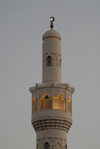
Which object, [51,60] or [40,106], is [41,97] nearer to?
[40,106]

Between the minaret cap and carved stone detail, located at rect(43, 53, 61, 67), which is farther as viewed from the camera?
the minaret cap

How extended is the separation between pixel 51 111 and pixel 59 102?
5.70ft

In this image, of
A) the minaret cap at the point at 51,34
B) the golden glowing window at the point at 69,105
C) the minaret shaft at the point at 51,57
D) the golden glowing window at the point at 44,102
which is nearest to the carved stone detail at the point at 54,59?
the minaret shaft at the point at 51,57

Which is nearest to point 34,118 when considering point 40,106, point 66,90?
point 40,106

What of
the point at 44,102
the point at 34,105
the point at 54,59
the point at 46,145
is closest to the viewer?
the point at 46,145

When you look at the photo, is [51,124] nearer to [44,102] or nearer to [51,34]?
[44,102]

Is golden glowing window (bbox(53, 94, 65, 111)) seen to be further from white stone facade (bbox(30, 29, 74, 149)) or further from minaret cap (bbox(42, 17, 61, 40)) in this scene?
minaret cap (bbox(42, 17, 61, 40))

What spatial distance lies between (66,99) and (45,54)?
25.1 ft

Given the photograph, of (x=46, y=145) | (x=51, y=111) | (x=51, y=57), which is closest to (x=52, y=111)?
(x=51, y=111)

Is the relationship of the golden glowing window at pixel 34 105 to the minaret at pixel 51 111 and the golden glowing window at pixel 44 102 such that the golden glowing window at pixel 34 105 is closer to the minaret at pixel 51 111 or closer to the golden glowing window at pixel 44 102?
the minaret at pixel 51 111

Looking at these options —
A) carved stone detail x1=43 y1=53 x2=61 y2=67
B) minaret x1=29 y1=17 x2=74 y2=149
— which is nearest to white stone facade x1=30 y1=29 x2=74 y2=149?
minaret x1=29 y1=17 x2=74 y2=149

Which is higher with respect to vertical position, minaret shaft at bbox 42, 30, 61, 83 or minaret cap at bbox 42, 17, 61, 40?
minaret cap at bbox 42, 17, 61, 40

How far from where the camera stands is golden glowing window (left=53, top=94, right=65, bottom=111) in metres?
63.5

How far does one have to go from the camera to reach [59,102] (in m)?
63.8
